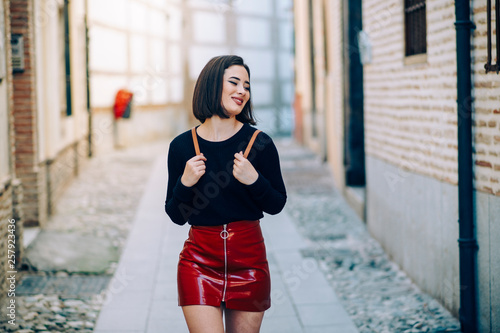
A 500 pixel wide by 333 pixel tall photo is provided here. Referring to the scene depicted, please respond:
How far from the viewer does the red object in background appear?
16.8 metres

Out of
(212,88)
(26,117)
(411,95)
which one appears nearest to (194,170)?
(212,88)

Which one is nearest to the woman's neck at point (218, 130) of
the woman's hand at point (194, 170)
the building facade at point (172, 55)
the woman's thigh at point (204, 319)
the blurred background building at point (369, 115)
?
the woman's hand at point (194, 170)

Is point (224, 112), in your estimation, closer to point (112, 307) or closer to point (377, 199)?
point (112, 307)

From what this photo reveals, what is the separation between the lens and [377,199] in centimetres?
762

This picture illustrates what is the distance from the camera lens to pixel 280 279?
244 inches

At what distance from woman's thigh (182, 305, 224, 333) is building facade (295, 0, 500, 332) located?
2.14m

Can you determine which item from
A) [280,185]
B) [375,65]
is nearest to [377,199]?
[375,65]

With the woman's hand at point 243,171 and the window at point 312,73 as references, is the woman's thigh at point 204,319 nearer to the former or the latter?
the woman's hand at point 243,171

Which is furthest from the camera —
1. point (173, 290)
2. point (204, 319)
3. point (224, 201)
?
point (173, 290)

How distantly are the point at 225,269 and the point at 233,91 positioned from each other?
0.79 meters

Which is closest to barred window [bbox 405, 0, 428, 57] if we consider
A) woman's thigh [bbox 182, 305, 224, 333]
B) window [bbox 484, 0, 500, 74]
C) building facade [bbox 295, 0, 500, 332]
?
building facade [bbox 295, 0, 500, 332]

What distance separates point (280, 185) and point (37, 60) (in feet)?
19.5

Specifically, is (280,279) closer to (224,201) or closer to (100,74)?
(224,201)

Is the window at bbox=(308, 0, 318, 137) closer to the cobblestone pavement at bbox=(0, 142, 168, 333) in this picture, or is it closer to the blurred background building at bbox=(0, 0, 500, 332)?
the blurred background building at bbox=(0, 0, 500, 332)
